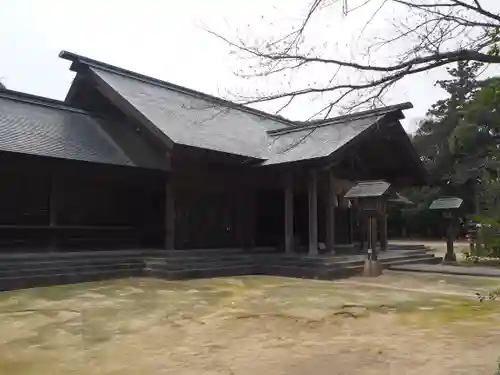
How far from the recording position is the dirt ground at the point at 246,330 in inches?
185

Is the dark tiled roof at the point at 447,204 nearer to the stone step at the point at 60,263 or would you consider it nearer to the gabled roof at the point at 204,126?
the gabled roof at the point at 204,126

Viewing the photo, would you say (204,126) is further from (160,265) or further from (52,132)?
(160,265)

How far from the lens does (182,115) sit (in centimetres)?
1468

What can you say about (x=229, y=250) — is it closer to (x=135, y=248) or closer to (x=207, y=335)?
(x=135, y=248)

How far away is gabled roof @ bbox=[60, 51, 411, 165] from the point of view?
12.7 meters

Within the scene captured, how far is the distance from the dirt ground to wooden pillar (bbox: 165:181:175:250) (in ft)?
9.87

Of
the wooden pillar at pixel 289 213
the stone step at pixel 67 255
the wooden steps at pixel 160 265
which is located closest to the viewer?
the wooden steps at pixel 160 265

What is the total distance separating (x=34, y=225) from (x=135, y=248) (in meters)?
2.68

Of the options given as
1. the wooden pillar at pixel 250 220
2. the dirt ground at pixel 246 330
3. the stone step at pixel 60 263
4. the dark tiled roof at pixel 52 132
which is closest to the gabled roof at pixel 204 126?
the dark tiled roof at pixel 52 132

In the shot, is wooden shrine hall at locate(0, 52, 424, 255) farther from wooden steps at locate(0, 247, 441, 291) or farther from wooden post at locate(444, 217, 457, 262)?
wooden post at locate(444, 217, 457, 262)

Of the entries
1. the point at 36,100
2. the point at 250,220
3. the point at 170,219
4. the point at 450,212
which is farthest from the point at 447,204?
the point at 36,100

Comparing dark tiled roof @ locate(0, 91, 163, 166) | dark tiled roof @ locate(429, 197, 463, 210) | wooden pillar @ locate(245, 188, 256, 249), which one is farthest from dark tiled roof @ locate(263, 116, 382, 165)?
dark tiled roof @ locate(429, 197, 463, 210)

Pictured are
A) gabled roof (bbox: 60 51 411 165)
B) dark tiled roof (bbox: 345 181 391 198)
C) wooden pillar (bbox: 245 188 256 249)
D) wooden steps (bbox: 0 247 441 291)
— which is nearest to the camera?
wooden steps (bbox: 0 247 441 291)

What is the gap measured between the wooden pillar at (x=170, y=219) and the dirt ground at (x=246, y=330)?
3008mm
